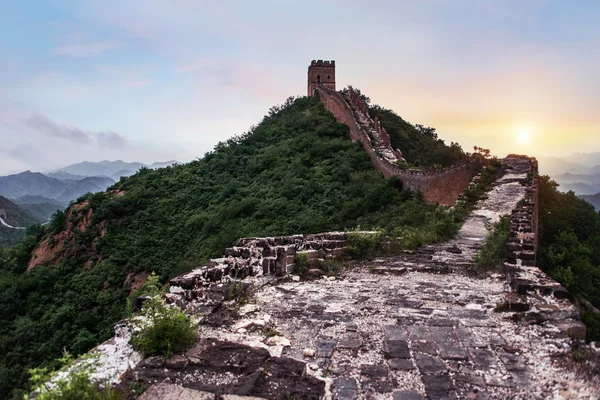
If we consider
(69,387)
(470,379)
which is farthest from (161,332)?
(470,379)

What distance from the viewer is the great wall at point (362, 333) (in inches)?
113

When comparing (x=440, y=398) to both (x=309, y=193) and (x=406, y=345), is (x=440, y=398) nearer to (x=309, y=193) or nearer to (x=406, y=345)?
(x=406, y=345)

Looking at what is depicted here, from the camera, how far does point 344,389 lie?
288cm

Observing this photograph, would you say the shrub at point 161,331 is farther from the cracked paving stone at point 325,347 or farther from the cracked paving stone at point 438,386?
the cracked paving stone at point 438,386

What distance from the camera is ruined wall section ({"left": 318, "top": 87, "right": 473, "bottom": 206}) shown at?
13703mm

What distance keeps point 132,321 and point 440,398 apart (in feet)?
8.60

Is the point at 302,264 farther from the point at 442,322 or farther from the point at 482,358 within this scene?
the point at 482,358

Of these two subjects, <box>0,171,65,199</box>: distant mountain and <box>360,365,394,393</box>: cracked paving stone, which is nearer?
<box>360,365,394,393</box>: cracked paving stone

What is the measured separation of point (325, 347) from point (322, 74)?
3026cm

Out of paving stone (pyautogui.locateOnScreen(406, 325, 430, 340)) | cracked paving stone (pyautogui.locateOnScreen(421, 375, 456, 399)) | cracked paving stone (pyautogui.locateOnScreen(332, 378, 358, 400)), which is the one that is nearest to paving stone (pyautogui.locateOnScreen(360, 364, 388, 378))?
cracked paving stone (pyautogui.locateOnScreen(332, 378, 358, 400))

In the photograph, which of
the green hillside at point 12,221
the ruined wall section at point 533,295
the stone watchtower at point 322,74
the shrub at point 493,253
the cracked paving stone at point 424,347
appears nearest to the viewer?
the cracked paving stone at point 424,347

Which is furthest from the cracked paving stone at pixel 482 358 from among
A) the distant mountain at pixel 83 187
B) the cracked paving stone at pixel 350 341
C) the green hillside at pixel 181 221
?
the distant mountain at pixel 83 187

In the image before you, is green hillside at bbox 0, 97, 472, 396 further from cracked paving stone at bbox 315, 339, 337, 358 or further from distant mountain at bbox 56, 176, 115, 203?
distant mountain at bbox 56, 176, 115, 203

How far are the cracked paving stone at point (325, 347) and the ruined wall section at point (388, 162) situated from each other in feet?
35.1
